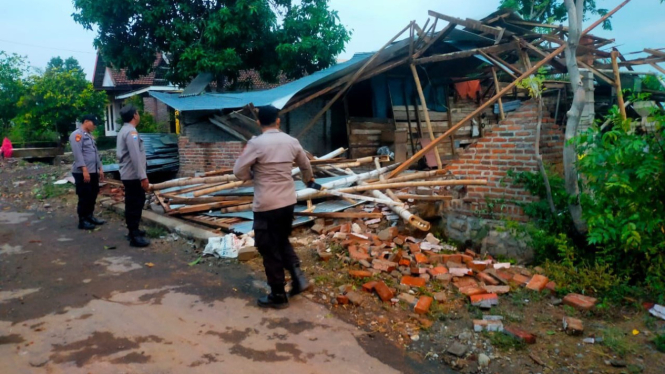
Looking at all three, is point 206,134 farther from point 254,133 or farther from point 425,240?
point 425,240

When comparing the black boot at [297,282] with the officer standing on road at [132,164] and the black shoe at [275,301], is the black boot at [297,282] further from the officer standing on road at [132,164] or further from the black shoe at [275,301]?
the officer standing on road at [132,164]

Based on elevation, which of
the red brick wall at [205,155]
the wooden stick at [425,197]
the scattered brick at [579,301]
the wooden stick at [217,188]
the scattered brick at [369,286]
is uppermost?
the red brick wall at [205,155]

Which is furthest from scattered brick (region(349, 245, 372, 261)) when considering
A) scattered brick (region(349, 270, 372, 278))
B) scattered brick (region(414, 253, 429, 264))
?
scattered brick (region(414, 253, 429, 264))

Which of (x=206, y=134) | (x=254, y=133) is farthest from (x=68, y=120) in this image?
(x=254, y=133)

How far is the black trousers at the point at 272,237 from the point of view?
384 centimetres

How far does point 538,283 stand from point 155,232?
15.7 ft

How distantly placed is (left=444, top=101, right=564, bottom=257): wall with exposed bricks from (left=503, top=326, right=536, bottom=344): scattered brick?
1.79 m

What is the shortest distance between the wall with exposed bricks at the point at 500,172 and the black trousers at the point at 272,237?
2561 mm

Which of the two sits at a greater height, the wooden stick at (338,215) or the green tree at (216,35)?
the green tree at (216,35)

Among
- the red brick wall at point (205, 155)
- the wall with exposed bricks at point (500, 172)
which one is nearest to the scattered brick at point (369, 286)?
the wall with exposed bricks at point (500, 172)

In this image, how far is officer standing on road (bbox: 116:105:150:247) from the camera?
18.5ft

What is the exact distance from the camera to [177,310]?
12.9ft

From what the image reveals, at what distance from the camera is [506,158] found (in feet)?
17.7

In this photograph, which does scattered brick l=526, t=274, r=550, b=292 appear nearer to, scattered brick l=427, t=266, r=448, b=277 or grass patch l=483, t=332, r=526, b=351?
scattered brick l=427, t=266, r=448, b=277
